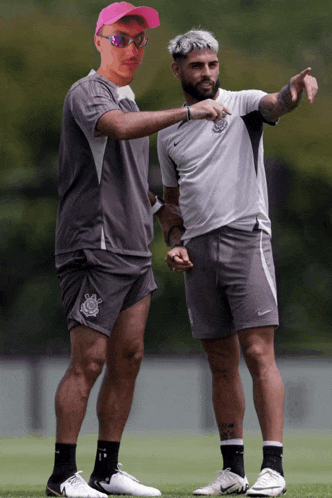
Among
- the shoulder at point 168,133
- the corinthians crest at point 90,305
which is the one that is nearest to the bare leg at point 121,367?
the corinthians crest at point 90,305

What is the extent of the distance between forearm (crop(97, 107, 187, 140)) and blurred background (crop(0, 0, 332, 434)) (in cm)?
1305

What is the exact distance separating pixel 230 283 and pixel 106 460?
1032 millimetres

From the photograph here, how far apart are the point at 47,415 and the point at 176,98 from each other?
5.86 metres

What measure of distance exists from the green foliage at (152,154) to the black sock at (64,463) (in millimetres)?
13025

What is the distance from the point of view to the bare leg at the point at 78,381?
465cm

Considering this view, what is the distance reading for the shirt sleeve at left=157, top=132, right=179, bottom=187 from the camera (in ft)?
17.4

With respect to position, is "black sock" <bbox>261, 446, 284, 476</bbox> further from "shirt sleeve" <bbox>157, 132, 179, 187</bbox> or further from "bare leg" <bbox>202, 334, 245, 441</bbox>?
"shirt sleeve" <bbox>157, 132, 179, 187</bbox>

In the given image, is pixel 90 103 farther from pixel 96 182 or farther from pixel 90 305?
pixel 90 305

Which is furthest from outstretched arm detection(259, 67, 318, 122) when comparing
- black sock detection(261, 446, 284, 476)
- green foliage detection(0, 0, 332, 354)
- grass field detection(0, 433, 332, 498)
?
green foliage detection(0, 0, 332, 354)

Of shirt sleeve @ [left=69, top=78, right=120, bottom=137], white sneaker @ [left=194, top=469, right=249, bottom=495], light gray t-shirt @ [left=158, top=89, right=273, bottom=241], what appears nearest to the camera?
shirt sleeve @ [left=69, top=78, right=120, bottom=137]

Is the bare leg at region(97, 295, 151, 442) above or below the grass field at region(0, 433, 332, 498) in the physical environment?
above

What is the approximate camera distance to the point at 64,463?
4.61 m

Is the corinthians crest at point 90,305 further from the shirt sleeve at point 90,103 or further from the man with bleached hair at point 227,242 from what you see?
the shirt sleeve at point 90,103

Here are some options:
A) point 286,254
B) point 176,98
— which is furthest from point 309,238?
point 176,98
